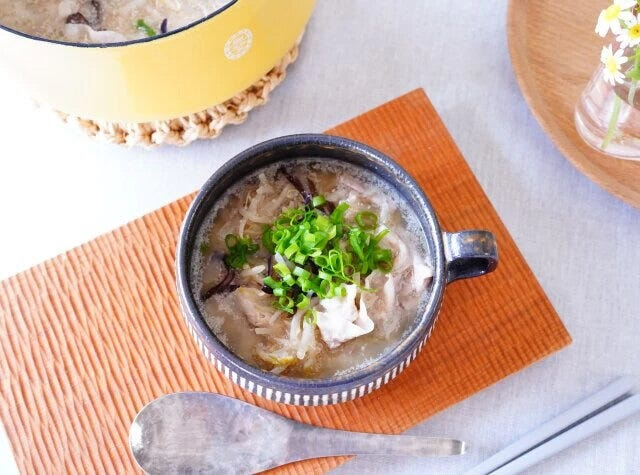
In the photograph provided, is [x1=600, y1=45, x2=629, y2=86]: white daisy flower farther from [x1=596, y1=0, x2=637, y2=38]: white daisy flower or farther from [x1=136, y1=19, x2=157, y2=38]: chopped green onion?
[x1=136, y1=19, x2=157, y2=38]: chopped green onion

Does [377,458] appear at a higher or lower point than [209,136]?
lower

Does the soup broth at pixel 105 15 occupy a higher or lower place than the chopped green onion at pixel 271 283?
higher

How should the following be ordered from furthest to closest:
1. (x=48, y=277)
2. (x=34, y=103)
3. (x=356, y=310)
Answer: (x=34, y=103), (x=48, y=277), (x=356, y=310)

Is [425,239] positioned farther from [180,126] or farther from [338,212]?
[180,126]

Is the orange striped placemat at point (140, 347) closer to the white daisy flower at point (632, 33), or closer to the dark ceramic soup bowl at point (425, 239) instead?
the dark ceramic soup bowl at point (425, 239)

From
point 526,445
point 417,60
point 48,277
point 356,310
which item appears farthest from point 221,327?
point 417,60

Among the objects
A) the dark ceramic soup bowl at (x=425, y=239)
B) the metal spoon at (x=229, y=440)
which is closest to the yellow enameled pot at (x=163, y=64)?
the dark ceramic soup bowl at (x=425, y=239)

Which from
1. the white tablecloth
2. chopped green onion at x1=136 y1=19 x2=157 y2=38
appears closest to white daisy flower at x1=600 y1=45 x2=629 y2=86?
the white tablecloth

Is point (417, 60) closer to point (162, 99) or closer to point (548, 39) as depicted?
point (548, 39)
